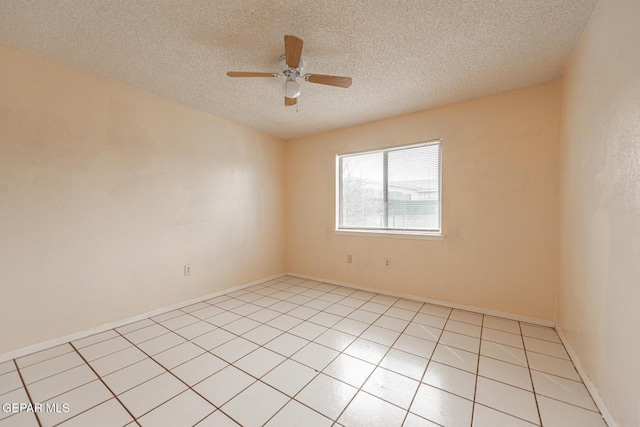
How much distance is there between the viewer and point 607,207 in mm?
1484

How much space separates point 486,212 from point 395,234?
1.10 m

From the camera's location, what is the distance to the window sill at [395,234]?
3.19 meters

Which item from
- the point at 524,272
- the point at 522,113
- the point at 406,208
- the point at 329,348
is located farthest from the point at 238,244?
the point at 522,113

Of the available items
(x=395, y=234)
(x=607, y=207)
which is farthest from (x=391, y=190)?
(x=607, y=207)

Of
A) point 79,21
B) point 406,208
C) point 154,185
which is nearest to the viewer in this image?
point 79,21

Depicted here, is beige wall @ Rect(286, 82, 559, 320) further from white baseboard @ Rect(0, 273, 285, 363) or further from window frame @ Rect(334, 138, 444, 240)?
white baseboard @ Rect(0, 273, 285, 363)

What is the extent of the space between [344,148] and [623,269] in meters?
3.22

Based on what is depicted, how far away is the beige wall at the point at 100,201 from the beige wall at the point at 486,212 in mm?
2141

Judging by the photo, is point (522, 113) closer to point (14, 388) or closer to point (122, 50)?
point (122, 50)

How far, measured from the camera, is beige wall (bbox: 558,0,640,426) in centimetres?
123

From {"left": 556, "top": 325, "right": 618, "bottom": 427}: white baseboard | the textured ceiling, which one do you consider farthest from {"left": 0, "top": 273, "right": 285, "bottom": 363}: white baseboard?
{"left": 556, "top": 325, "right": 618, "bottom": 427}: white baseboard

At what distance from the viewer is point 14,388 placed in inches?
64.8

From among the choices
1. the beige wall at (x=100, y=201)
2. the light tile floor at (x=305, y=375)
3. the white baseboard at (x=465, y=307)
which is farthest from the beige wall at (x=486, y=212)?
the beige wall at (x=100, y=201)
